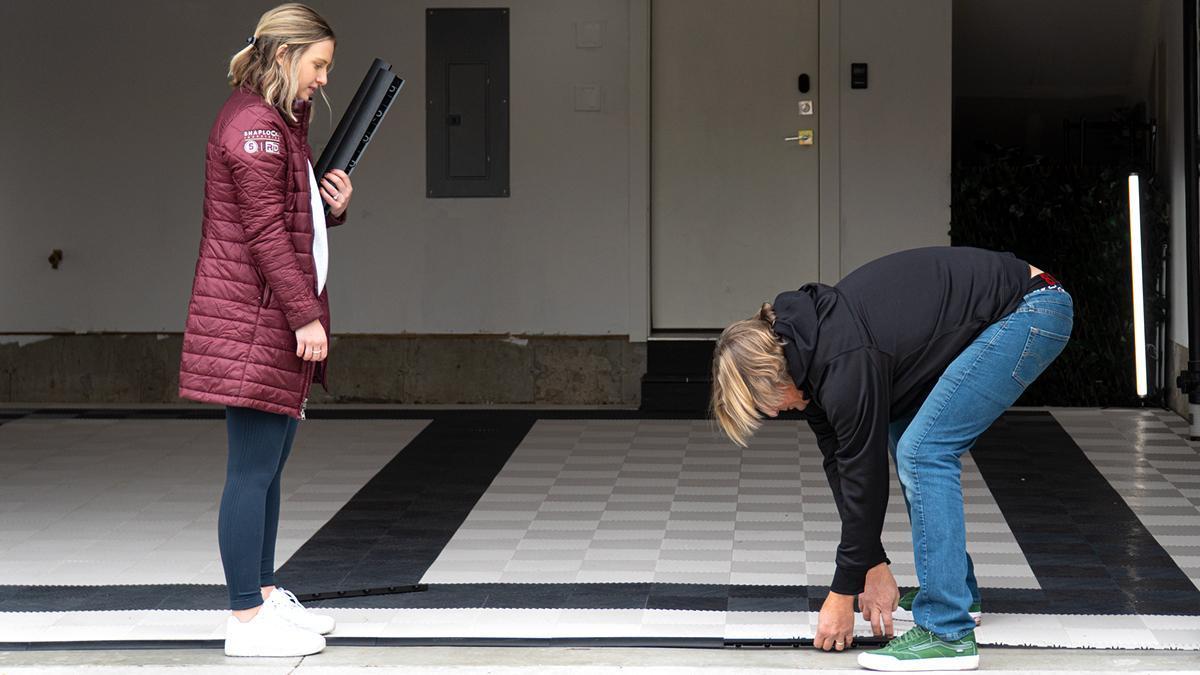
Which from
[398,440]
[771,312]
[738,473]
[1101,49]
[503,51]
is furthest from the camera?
[1101,49]

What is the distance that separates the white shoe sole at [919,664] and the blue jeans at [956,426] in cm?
5

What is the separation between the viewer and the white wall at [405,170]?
25.5 ft

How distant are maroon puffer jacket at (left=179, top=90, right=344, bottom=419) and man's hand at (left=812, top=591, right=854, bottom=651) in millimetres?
1242

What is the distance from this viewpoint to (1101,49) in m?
8.48

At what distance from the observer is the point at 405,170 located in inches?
310

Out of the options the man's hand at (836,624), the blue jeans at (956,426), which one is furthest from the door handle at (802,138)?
the man's hand at (836,624)

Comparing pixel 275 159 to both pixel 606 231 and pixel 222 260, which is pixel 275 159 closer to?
pixel 222 260

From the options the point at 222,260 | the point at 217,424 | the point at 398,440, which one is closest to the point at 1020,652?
the point at 222,260

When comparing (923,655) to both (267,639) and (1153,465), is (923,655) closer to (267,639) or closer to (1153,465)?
(267,639)

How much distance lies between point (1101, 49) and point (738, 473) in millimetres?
3743

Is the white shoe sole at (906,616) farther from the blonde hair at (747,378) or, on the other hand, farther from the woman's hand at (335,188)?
the woman's hand at (335,188)

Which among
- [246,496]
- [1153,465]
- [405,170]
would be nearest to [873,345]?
[246,496]

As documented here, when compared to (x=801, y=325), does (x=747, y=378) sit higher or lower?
lower

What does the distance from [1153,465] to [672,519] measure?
201cm
